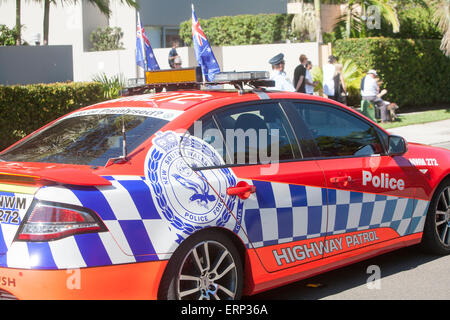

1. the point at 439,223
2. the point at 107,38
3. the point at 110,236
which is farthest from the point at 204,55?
the point at 107,38

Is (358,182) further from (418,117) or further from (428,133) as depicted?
(418,117)

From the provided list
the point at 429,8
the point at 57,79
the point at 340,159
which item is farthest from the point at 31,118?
the point at 429,8

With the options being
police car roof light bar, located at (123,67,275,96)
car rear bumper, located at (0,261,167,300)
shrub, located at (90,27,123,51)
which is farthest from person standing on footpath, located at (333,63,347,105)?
car rear bumper, located at (0,261,167,300)

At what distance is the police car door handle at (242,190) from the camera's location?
4.27 meters

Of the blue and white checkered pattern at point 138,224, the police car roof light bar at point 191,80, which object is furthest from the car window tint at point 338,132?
the blue and white checkered pattern at point 138,224

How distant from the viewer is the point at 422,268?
5.75 m

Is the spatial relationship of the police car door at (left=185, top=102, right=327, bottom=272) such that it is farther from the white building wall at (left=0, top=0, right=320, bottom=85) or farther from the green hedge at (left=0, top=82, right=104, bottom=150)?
the white building wall at (left=0, top=0, right=320, bottom=85)

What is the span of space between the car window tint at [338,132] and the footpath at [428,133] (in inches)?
369

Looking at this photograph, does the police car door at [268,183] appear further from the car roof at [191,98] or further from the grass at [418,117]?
the grass at [418,117]

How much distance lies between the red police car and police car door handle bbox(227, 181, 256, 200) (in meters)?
0.01

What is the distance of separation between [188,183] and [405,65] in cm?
1972

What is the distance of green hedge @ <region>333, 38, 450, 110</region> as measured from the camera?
21.6m

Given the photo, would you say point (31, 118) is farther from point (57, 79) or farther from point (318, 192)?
point (318, 192)

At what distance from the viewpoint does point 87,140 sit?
14.6 feet
